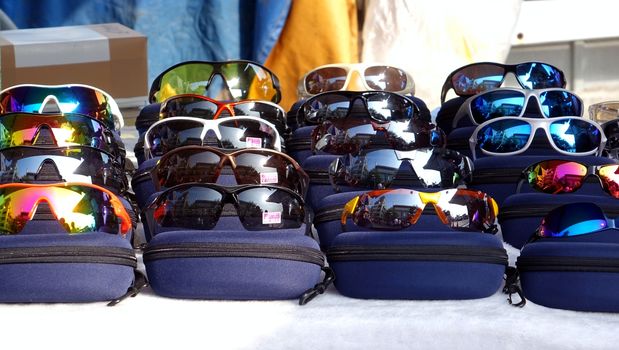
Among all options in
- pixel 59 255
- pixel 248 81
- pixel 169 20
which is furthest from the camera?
pixel 169 20

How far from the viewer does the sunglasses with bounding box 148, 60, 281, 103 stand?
185 cm

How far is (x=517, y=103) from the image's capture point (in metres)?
1.74

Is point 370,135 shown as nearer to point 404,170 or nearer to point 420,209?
point 404,170

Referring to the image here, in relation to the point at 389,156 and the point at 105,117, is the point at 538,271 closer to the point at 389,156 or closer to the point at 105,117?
the point at 389,156

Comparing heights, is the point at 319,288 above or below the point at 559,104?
below

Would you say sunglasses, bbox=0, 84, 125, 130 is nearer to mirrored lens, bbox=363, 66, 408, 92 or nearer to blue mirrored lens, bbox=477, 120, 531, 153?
mirrored lens, bbox=363, 66, 408, 92

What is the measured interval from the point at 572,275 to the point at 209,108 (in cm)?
64

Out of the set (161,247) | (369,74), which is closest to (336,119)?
(369,74)

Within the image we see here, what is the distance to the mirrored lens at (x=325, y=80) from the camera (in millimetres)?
1903

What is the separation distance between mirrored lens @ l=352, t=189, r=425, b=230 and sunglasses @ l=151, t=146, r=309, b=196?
14cm

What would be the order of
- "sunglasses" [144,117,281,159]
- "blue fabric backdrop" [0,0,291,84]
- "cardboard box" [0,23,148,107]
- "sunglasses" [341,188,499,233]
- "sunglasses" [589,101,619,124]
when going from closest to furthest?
"sunglasses" [341,188,499,233] → "sunglasses" [144,117,281,159] → "sunglasses" [589,101,619,124] → "cardboard box" [0,23,148,107] → "blue fabric backdrop" [0,0,291,84]

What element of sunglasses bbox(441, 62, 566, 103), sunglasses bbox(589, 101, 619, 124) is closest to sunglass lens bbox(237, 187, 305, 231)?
sunglasses bbox(441, 62, 566, 103)

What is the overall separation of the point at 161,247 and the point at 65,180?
0.23 m

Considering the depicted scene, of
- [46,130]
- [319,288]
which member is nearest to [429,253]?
[319,288]
